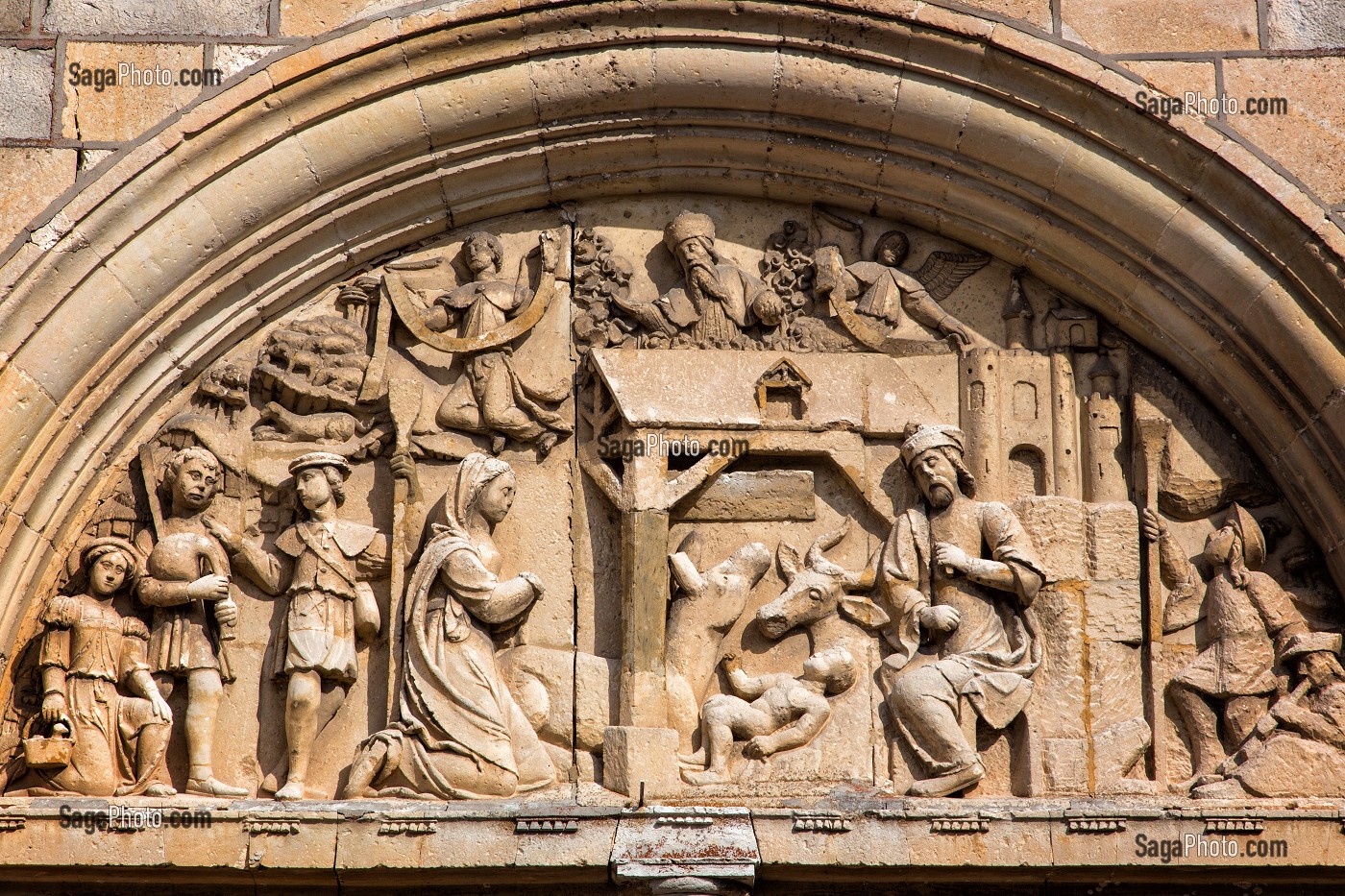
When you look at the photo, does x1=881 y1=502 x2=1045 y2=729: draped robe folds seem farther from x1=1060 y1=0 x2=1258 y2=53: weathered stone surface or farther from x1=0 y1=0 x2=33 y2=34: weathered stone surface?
x1=0 y1=0 x2=33 y2=34: weathered stone surface

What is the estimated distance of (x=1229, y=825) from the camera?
24.8 ft

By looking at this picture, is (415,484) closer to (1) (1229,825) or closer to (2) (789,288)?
(2) (789,288)

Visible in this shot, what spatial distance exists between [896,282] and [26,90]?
374 centimetres

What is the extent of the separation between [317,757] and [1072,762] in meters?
3.04

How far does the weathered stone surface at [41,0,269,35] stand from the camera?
8195mm

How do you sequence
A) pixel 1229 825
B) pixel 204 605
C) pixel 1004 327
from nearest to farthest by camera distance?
Answer: pixel 1229 825 → pixel 204 605 → pixel 1004 327

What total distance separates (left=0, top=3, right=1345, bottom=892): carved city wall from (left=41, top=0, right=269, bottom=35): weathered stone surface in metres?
0.37

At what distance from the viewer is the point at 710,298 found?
852 centimetres

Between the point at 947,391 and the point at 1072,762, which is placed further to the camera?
the point at 947,391

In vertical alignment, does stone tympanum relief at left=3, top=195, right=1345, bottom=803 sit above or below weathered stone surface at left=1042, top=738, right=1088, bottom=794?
above

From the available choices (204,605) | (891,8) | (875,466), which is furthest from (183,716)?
(891,8)

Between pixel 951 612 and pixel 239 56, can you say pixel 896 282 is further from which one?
pixel 239 56

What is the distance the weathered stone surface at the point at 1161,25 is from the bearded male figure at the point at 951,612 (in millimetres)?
1774

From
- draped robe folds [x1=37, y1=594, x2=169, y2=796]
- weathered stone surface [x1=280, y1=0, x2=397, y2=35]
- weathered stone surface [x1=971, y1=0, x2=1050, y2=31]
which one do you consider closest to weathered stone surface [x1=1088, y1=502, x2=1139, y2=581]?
A: weathered stone surface [x1=971, y1=0, x2=1050, y2=31]
